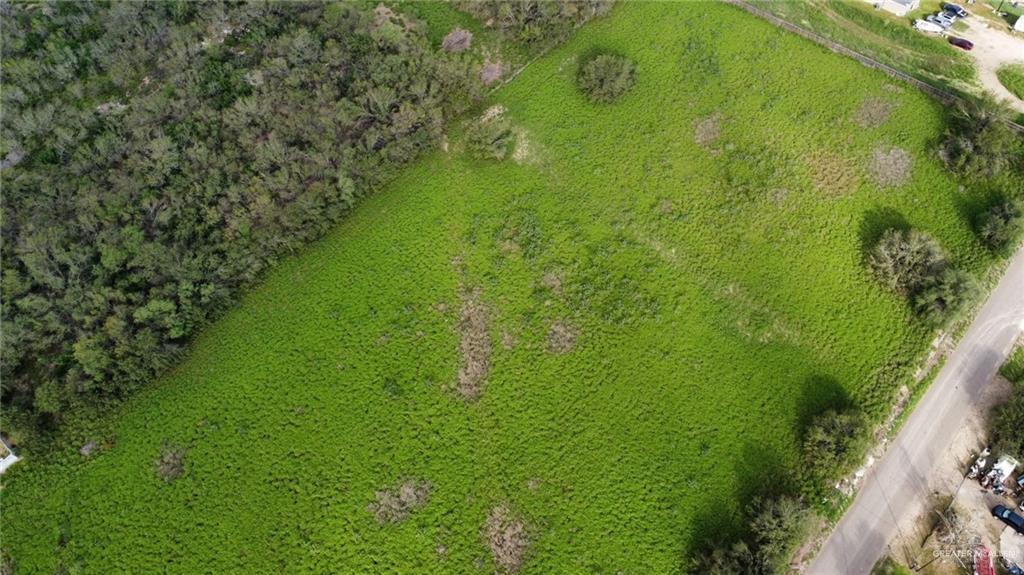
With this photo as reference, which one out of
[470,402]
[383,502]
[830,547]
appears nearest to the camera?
[830,547]

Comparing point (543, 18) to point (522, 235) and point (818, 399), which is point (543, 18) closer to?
point (522, 235)

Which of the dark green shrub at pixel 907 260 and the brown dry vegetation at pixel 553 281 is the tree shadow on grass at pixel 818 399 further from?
the brown dry vegetation at pixel 553 281

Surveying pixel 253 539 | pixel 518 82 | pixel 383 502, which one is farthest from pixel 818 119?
pixel 253 539

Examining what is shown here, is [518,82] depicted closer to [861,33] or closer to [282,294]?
[282,294]

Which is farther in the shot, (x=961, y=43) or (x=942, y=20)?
(x=942, y=20)

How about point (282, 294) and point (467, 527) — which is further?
point (282, 294)

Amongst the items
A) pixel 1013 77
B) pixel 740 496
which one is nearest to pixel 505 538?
pixel 740 496

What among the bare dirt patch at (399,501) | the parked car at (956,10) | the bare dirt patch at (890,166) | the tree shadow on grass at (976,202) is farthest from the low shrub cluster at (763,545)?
the parked car at (956,10)
